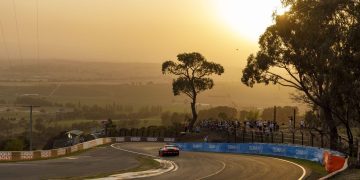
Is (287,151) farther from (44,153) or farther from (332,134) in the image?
(44,153)

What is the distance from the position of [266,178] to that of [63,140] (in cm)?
6990

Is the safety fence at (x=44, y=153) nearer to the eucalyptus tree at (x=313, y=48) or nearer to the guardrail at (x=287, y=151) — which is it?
the guardrail at (x=287, y=151)

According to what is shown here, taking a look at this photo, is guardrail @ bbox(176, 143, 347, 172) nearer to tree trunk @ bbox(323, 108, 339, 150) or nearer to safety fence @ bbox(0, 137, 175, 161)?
tree trunk @ bbox(323, 108, 339, 150)

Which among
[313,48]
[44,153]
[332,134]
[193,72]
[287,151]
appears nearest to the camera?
[313,48]

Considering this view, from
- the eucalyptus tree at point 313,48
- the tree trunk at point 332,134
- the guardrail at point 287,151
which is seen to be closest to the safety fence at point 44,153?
the guardrail at point 287,151

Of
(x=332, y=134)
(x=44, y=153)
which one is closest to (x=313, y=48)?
(x=332, y=134)

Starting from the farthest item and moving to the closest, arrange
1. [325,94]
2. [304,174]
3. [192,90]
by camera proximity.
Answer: [192,90] < [325,94] < [304,174]

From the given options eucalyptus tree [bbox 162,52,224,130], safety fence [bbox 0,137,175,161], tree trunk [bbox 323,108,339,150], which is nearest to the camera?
tree trunk [bbox 323,108,339,150]

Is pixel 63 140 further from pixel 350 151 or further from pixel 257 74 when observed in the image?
pixel 350 151

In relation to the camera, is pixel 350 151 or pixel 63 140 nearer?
pixel 350 151

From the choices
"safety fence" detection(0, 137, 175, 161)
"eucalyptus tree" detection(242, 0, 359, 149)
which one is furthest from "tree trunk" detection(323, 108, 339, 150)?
"safety fence" detection(0, 137, 175, 161)

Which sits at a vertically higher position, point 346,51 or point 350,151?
point 346,51

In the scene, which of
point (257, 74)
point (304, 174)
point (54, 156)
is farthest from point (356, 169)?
point (54, 156)

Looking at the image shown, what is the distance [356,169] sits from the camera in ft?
85.0
